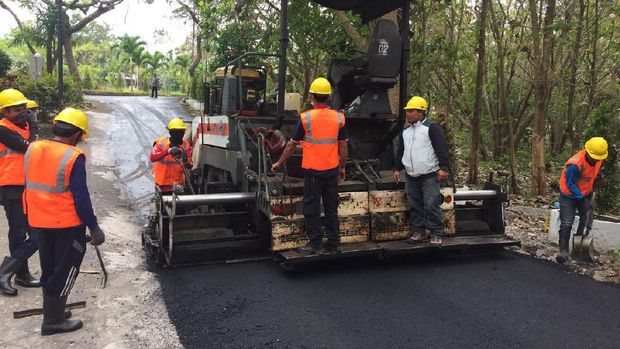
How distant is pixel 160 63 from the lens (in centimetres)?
4822

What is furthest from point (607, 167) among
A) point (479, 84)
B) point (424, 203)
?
point (424, 203)

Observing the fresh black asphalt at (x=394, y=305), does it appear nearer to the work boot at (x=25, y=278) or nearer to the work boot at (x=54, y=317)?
the work boot at (x=54, y=317)

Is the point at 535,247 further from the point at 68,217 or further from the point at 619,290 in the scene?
the point at 68,217

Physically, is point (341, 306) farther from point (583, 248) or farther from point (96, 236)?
point (583, 248)

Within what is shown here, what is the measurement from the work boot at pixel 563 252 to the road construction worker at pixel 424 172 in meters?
1.46

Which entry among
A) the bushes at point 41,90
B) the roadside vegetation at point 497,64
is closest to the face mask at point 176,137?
the roadside vegetation at point 497,64

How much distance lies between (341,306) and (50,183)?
2.51m

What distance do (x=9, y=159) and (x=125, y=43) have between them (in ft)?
149

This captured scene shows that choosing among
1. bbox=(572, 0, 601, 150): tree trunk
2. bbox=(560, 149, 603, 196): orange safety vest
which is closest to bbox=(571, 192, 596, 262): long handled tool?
bbox=(560, 149, 603, 196): orange safety vest

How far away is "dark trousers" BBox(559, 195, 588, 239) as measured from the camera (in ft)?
19.1

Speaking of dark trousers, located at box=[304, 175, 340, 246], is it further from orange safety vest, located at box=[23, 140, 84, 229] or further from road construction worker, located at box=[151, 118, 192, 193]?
road construction worker, located at box=[151, 118, 192, 193]

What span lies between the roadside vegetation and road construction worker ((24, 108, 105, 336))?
4629 mm

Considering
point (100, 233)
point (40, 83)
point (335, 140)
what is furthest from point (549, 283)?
point (40, 83)

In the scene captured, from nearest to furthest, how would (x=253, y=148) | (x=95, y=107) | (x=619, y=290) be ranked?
(x=619, y=290), (x=253, y=148), (x=95, y=107)
